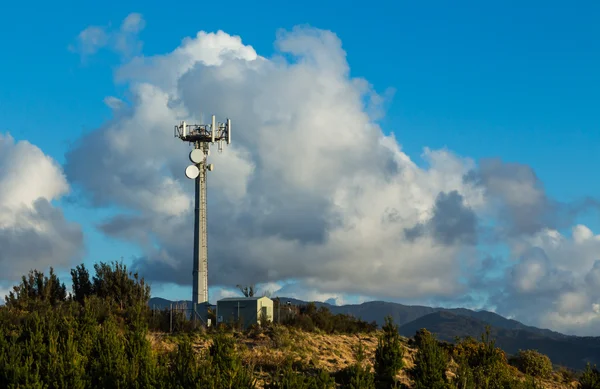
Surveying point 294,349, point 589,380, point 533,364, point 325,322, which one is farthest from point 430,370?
point 533,364

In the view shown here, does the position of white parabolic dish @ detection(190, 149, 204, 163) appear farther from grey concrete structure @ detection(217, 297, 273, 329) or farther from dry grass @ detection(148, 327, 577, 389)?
dry grass @ detection(148, 327, 577, 389)

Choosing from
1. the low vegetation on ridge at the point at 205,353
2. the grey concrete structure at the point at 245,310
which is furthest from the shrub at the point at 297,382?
the grey concrete structure at the point at 245,310

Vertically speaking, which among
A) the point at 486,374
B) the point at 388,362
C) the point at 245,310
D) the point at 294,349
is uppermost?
the point at 245,310

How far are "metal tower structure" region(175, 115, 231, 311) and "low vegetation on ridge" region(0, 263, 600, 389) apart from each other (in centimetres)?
477

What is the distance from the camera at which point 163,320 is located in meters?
59.4

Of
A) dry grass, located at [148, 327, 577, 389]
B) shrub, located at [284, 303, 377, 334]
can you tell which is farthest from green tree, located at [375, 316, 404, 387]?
shrub, located at [284, 303, 377, 334]

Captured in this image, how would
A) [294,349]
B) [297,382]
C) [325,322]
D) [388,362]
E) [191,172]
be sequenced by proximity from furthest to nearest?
[191,172] → [325,322] → [294,349] → [388,362] → [297,382]

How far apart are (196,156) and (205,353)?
3152cm

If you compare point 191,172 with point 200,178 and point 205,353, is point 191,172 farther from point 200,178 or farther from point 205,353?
point 205,353

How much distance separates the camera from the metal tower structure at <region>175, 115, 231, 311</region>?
231 ft

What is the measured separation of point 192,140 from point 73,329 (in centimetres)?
2953

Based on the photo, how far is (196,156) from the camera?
72562mm

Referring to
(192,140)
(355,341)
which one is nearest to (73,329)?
(355,341)

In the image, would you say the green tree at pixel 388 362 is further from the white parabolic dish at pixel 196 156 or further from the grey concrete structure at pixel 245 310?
the white parabolic dish at pixel 196 156
